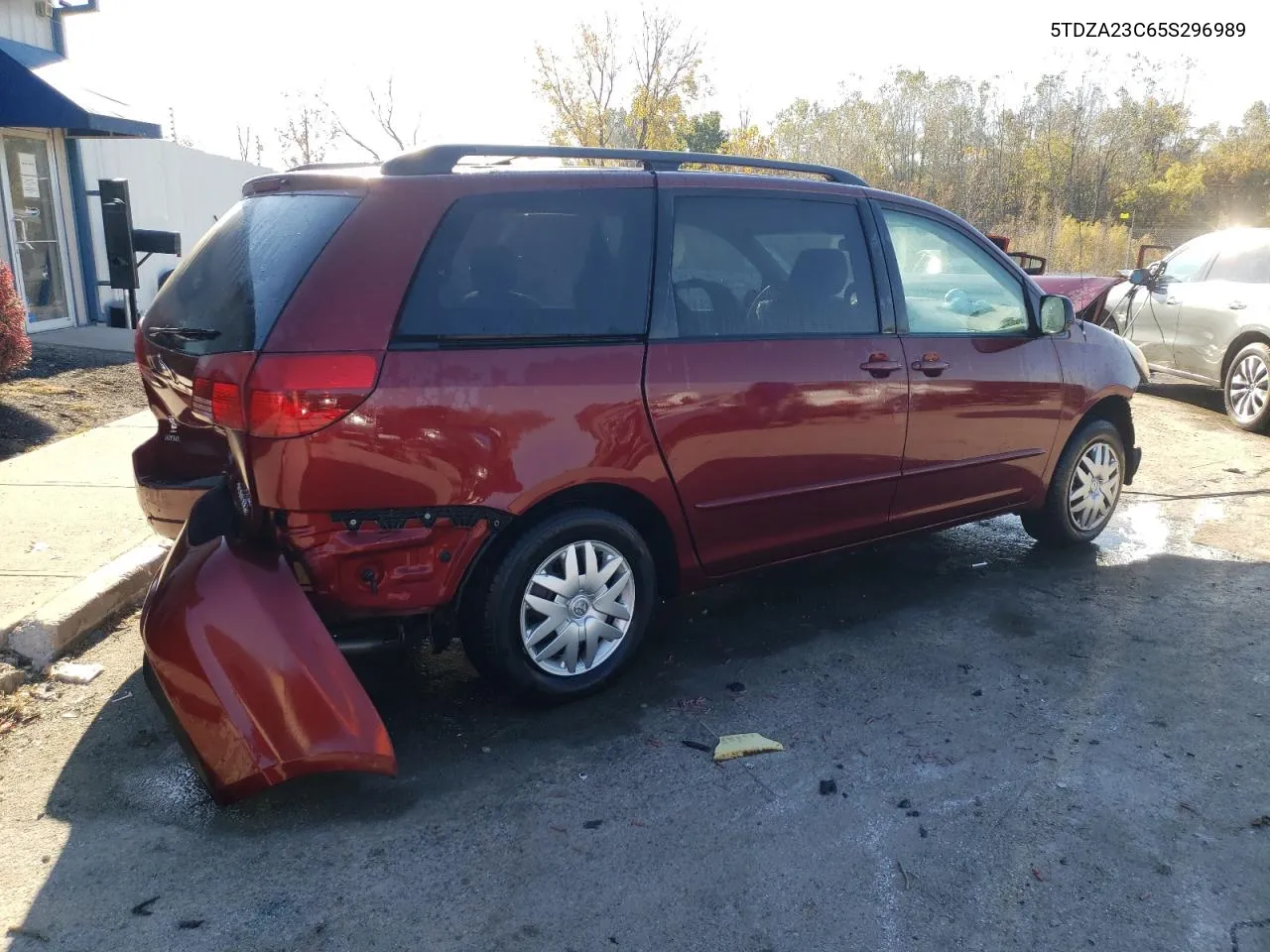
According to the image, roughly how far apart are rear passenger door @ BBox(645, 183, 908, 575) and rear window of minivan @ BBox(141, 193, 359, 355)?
4.08 feet

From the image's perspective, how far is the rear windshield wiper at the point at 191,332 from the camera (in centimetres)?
335

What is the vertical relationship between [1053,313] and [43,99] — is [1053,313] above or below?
below

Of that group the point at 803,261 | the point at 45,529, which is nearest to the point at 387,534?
the point at 803,261

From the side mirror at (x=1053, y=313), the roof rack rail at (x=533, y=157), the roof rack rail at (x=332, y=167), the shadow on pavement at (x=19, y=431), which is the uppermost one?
the roof rack rail at (x=533, y=157)

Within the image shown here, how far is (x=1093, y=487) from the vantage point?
567 centimetres

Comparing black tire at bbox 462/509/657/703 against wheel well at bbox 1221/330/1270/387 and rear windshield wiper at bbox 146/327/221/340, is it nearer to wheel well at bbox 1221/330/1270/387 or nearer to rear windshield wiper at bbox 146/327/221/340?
rear windshield wiper at bbox 146/327/221/340

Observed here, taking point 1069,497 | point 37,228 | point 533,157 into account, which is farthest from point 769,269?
point 37,228

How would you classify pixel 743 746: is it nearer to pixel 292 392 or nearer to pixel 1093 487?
pixel 292 392

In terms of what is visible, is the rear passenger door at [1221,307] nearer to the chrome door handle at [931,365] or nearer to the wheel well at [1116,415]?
the wheel well at [1116,415]

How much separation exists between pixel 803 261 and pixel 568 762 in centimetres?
229

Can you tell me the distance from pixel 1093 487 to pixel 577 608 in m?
3.43

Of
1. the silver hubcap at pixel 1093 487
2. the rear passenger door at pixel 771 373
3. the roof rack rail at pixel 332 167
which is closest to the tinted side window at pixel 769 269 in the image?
the rear passenger door at pixel 771 373

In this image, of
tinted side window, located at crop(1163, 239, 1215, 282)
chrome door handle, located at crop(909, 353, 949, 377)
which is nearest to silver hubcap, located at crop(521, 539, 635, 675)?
chrome door handle, located at crop(909, 353, 949, 377)

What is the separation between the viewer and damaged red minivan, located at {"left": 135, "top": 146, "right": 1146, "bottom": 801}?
3.09 metres
